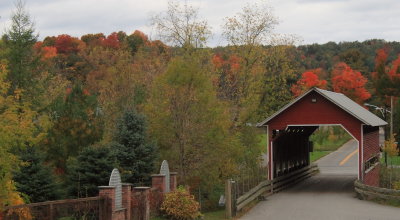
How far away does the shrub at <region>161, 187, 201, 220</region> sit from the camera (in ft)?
68.2

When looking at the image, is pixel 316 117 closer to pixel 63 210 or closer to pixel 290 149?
pixel 290 149

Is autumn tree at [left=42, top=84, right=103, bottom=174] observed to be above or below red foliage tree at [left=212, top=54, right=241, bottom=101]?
below

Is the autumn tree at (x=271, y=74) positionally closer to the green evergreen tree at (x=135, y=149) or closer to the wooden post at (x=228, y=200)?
the green evergreen tree at (x=135, y=149)

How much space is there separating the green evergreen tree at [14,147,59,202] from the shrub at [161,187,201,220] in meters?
4.19

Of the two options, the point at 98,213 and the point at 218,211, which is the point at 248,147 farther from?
the point at 98,213

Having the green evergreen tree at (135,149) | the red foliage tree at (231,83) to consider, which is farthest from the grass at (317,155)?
the green evergreen tree at (135,149)

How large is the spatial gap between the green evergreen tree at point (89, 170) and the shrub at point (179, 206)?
8.89 feet

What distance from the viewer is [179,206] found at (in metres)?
20.8

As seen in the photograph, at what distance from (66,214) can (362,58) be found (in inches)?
3833

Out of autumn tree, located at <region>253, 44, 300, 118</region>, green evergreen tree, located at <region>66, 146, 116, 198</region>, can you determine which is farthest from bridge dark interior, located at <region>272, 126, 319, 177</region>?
green evergreen tree, located at <region>66, 146, 116, 198</region>

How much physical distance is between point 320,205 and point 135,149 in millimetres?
8489

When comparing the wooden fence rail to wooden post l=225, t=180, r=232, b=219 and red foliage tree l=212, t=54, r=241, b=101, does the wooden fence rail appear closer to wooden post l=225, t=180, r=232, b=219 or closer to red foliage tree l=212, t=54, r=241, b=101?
wooden post l=225, t=180, r=232, b=219

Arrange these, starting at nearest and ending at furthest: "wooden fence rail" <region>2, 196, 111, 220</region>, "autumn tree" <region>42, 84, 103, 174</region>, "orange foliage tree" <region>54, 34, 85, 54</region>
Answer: "wooden fence rail" <region>2, 196, 111, 220</region> → "autumn tree" <region>42, 84, 103, 174</region> → "orange foliage tree" <region>54, 34, 85, 54</region>

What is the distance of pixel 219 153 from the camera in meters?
25.6
